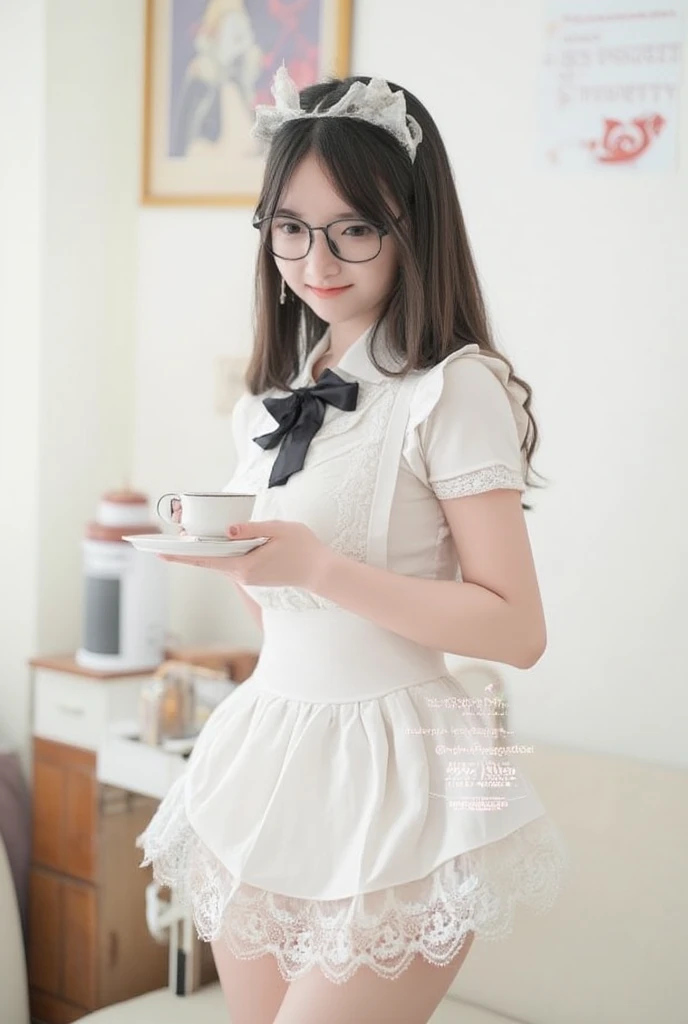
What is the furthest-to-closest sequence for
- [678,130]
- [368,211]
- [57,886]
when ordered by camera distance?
[57,886]
[678,130]
[368,211]

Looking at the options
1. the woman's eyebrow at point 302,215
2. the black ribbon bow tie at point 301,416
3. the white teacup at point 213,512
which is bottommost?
the white teacup at point 213,512

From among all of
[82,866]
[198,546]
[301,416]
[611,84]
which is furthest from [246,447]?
[82,866]

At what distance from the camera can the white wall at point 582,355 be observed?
2059 mm

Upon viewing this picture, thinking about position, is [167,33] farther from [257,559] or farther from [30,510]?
[257,559]

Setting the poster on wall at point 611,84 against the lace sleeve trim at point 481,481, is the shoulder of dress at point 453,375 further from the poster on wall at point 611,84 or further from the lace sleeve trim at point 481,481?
the poster on wall at point 611,84

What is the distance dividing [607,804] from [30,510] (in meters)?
1.41

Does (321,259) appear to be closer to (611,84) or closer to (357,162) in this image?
(357,162)

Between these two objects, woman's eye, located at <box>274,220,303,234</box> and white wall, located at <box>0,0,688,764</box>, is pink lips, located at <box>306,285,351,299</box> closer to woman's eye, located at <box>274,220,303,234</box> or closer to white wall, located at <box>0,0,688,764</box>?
woman's eye, located at <box>274,220,303,234</box>

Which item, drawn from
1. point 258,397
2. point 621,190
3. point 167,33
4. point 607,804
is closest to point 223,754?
point 258,397

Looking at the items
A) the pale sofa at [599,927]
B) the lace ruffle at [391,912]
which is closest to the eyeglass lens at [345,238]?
the lace ruffle at [391,912]

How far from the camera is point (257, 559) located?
1.20 m

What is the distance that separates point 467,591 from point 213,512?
0.27 metres

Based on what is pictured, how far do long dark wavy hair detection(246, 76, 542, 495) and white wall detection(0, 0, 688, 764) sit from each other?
0.76m

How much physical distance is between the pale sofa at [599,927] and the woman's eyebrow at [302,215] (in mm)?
1129
